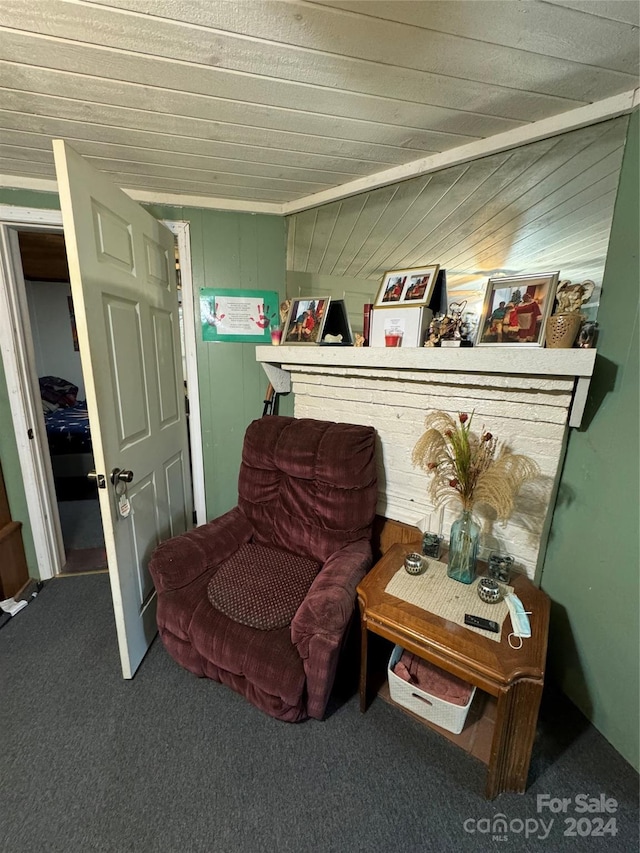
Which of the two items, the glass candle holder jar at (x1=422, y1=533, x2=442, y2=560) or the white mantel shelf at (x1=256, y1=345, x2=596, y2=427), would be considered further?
the glass candle holder jar at (x1=422, y1=533, x2=442, y2=560)

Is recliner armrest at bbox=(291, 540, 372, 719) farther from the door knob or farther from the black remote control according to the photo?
the door knob

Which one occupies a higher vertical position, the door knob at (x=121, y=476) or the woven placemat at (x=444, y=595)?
the door knob at (x=121, y=476)

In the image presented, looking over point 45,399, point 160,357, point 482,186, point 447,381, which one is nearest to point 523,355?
point 447,381

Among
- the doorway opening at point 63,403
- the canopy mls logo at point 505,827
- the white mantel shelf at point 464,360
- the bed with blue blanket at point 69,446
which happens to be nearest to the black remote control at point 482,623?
the canopy mls logo at point 505,827

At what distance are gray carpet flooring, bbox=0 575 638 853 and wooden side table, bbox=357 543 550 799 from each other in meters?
0.14

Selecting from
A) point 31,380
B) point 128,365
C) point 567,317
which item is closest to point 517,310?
point 567,317

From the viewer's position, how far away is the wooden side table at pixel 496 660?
1.00 m

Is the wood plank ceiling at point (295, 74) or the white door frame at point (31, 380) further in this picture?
the white door frame at point (31, 380)

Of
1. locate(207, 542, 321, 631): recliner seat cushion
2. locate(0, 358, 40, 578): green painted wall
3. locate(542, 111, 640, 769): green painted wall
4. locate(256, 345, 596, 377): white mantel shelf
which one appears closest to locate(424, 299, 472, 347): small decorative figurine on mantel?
locate(256, 345, 596, 377): white mantel shelf

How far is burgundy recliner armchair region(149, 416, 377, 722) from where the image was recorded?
3.98 ft

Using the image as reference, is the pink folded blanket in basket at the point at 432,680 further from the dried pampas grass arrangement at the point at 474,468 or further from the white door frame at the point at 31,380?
the white door frame at the point at 31,380

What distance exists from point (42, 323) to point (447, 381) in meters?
5.25

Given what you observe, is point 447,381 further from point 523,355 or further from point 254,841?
point 254,841

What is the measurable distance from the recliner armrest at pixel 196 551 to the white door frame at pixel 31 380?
0.60 meters
